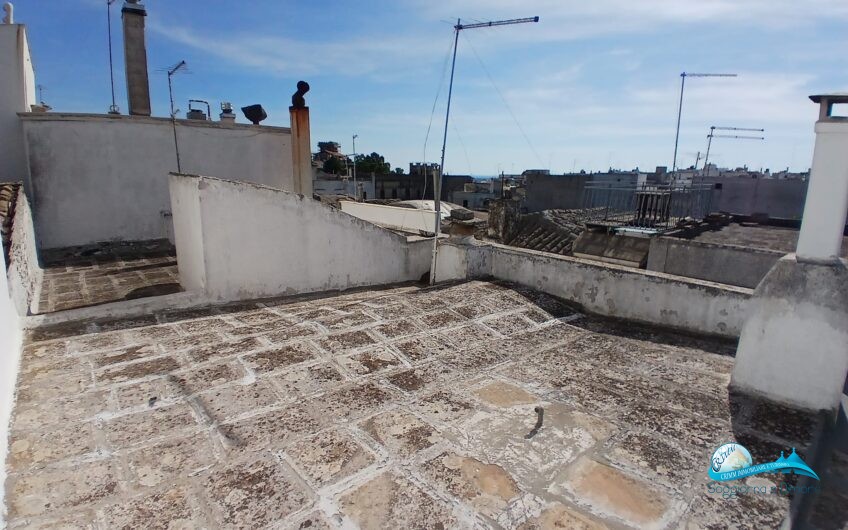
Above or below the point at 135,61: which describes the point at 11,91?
below

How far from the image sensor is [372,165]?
51594 millimetres

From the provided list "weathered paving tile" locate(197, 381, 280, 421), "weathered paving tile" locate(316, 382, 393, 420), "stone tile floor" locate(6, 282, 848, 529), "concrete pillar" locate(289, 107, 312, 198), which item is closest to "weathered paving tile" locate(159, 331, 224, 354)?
"stone tile floor" locate(6, 282, 848, 529)

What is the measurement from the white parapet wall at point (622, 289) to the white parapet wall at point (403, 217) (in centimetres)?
347

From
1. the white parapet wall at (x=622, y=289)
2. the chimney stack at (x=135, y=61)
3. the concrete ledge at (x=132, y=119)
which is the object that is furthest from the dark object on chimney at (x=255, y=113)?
the white parapet wall at (x=622, y=289)

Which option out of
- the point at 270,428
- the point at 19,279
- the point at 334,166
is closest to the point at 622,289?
the point at 270,428

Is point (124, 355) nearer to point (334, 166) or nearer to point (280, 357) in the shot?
point (280, 357)

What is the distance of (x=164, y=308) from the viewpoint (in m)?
5.25

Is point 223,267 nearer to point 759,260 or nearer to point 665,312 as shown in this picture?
point 665,312

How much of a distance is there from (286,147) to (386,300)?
23.0ft

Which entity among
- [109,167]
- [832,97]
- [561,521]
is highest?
[832,97]

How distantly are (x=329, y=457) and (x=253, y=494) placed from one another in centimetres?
45

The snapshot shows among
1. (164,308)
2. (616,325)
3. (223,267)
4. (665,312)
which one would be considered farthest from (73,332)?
(665,312)

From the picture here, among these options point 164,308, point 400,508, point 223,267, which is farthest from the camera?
point 223,267

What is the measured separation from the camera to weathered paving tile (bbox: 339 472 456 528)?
7.11 ft
